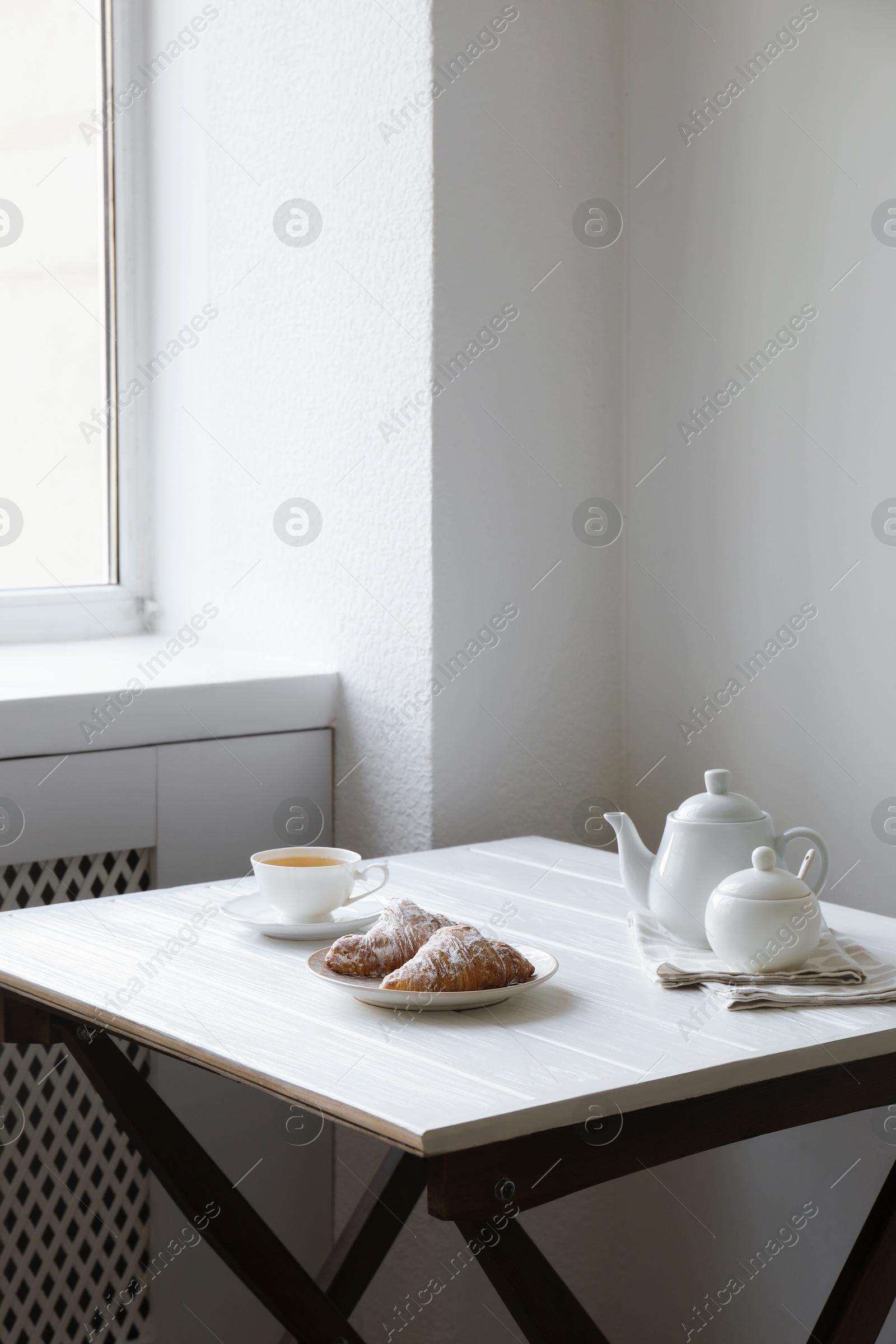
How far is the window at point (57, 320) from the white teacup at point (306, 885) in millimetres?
959

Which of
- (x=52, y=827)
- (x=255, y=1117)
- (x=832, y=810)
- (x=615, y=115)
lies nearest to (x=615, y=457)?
(x=615, y=115)

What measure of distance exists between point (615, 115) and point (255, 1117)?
140 cm

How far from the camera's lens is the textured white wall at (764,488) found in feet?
5.16

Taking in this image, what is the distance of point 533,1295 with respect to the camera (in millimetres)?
971

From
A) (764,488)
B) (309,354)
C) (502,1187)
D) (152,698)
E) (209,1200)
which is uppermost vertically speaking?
(309,354)

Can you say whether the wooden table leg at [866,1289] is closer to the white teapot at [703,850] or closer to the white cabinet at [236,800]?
the white teapot at [703,850]

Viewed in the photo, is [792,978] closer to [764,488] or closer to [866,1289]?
[866,1289]

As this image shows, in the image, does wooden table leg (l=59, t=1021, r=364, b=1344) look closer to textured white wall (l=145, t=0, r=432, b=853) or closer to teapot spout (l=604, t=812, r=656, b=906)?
teapot spout (l=604, t=812, r=656, b=906)

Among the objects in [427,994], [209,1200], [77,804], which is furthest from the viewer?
[77,804]

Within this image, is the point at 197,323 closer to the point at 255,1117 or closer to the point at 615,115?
the point at 615,115

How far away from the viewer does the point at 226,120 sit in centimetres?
203

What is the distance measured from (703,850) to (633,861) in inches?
4.1

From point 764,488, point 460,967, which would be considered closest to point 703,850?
point 460,967

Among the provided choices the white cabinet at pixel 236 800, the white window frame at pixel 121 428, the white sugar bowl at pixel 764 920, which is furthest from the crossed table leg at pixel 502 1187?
the white window frame at pixel 121 428
